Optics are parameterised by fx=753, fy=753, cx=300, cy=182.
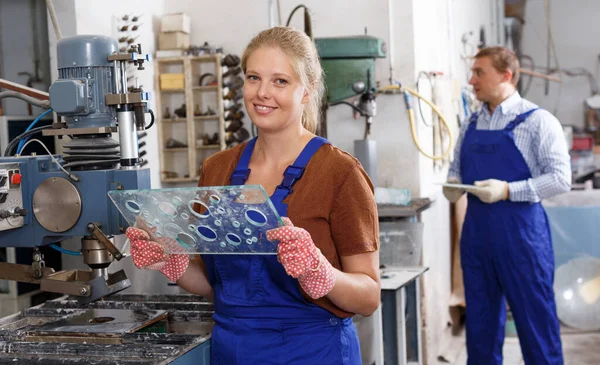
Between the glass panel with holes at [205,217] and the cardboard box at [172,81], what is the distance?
2317 mm

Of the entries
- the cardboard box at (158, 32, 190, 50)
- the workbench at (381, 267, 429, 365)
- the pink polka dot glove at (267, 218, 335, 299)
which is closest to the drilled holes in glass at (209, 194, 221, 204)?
the pink polka dot glove at (267, 218, 335, 299)

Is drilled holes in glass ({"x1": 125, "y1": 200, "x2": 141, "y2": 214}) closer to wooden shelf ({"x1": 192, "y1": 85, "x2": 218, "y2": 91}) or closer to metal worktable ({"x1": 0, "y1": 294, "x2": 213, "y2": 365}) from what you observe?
metal worktable ({"x1": 0, "y1": 294, "x2": 213, "y2": 365})

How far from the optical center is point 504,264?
316 centimetres

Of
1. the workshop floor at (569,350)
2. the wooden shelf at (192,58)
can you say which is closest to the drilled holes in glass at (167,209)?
the wooden shelf at (192,58)

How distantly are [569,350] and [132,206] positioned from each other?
3.29 metres

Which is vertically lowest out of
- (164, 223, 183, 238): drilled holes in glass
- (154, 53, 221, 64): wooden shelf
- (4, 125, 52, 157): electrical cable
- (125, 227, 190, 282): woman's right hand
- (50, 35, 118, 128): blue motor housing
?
(125, 227, 190, 282): woman's right hand

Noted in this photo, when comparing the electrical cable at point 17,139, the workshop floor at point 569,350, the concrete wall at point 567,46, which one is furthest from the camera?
the concrete wall at point 567,46

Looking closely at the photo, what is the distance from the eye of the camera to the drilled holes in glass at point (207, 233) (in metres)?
1.36

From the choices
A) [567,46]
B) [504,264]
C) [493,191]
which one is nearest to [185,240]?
[493,191]

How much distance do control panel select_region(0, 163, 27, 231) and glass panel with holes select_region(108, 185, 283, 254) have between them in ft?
1.07

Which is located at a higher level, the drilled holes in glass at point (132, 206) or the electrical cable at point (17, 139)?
the electrical cable at point (17, 139)

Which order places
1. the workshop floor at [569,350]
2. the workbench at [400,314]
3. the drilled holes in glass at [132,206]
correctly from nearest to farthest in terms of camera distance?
1. the drilled holes in glass at [132,206]
2. the workbench at [400,314]
3. the workshop floor at [569,350]

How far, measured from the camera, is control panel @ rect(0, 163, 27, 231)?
1590 millimetres

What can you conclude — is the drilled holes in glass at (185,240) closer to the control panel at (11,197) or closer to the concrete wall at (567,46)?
the control panel at (11,197)
